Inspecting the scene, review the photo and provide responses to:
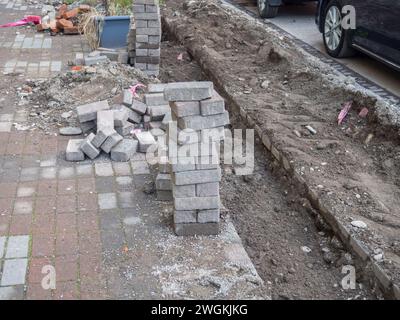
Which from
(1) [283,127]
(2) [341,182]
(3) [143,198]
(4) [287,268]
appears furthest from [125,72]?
(4) [287,268]

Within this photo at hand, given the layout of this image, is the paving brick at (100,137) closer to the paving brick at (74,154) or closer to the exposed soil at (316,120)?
the paving brick at (74,154)

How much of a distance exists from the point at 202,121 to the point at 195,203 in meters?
0.62

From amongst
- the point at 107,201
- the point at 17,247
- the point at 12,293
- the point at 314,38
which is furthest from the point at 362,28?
the point at 12,293

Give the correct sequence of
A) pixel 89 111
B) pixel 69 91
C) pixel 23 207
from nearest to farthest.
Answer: pixel 23 207, pixel 89 111, pixel 69 91

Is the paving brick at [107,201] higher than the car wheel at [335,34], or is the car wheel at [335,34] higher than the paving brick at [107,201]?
the car wheel at [335,34]

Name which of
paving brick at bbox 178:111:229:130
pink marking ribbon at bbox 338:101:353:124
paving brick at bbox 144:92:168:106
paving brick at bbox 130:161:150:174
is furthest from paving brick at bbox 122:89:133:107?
pink marking ribbon at bbox 338:101:353:124

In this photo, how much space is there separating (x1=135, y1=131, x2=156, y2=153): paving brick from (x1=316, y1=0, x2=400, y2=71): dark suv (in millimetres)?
3367

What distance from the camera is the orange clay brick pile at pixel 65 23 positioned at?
973 cm

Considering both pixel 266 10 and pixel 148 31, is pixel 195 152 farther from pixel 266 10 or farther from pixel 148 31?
pixel 266 10

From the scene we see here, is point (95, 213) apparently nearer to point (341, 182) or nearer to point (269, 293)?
point (269, 293)

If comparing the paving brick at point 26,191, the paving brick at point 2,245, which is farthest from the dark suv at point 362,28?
the paving brick at point 2,245

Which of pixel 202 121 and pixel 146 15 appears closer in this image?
pixel 202 121

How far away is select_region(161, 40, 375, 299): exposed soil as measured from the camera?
3.91 m

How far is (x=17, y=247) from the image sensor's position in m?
3.91
